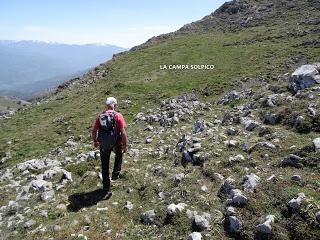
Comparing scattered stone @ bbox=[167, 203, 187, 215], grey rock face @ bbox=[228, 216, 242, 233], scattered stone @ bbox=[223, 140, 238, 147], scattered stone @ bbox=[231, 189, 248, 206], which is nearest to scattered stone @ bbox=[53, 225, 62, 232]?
scattered stone @ bbox=[167, 203, 187, 215]

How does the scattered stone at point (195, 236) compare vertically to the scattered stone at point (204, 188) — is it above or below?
below

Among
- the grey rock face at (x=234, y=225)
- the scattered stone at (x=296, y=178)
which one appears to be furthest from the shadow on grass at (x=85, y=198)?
the scattered stone at (x=296, y=178)

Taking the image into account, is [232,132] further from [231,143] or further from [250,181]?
[250,181]

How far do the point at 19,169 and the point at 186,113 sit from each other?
9.96m

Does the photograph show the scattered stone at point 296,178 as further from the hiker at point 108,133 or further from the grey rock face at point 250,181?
the hiker at point 108,133

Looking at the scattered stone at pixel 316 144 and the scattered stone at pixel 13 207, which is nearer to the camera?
the scattered stone at pixel 316 144

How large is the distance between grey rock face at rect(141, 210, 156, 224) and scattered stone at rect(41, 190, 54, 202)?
4.44 metres

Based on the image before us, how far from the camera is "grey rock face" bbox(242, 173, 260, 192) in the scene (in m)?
11.3

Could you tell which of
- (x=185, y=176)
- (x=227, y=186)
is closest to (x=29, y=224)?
(x=185, y=176)

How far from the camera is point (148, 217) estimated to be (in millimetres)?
11500

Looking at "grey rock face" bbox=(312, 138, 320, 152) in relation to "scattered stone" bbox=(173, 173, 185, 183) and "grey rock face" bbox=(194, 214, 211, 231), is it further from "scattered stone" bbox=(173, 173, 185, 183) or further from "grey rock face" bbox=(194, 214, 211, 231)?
"grey rock face" bbox=(194, 214, 211, 231)

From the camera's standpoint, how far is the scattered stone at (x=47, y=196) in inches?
575

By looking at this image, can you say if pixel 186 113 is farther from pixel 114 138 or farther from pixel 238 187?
pixel 238 187

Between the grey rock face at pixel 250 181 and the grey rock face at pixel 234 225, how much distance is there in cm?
131
